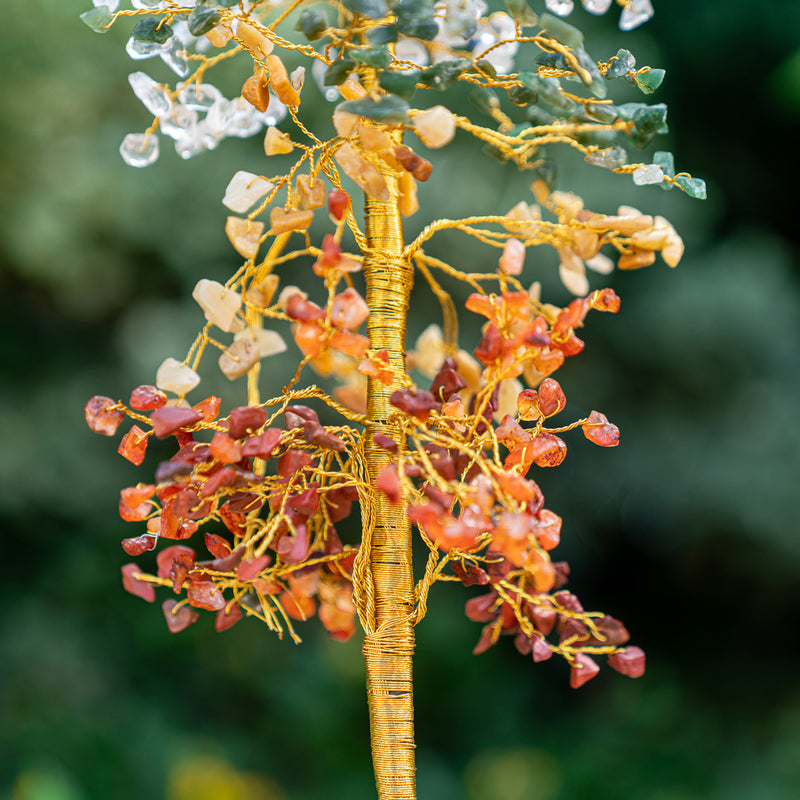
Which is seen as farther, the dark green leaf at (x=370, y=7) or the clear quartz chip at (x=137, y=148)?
the clear quartz chip at (x=137, y=148)

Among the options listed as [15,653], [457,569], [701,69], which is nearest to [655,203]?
[701,69]

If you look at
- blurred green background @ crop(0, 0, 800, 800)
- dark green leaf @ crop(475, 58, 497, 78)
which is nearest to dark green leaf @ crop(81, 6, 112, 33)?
dark green leaf @ crop(475, 58, 497, 78)

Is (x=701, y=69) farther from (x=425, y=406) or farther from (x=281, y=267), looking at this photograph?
(x=425, y=406)

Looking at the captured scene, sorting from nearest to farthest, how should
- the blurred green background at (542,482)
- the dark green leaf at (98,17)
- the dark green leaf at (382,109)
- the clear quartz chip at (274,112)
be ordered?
the dark green leaf at (382,109) < the dark green leaf at (98,17) < the clear quartz chip at (274,112) < the blurred green background at (542,482)

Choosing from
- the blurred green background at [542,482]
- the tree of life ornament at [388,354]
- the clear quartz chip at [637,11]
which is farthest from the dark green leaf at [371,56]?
the blurred green background at [542,482]

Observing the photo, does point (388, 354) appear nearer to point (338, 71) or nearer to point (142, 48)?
point (338, 71)

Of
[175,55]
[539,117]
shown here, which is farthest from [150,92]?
[539,117]

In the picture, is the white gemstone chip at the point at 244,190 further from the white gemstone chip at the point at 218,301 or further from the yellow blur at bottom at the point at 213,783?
the yellow blur at bottom at the point at 213,783
